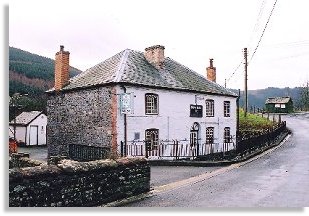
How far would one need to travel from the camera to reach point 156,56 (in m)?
19.1

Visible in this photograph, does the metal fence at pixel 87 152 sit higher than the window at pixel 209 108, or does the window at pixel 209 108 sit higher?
the window at pixel 209 108

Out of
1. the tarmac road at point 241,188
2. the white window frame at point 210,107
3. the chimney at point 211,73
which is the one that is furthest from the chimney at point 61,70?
the chimney at point 211,73

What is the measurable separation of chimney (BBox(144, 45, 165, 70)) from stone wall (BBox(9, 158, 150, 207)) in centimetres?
1159

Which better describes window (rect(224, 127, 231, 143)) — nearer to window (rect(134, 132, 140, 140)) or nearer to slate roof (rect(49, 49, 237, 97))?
slate roof (rect(49, 49, 237, 97))

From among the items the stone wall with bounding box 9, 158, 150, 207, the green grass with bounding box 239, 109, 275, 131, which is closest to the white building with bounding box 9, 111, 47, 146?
the green grass with bounding box 239, 109, 275, 131

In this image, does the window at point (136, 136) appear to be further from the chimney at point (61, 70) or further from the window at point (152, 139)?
the chimney at point (61, 70)

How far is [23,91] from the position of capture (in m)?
8.96

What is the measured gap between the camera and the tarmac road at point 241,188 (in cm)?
732

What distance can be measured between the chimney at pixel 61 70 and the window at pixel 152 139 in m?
5.45

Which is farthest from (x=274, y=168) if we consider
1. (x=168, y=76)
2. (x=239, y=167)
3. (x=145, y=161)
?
(x=168, y=76)

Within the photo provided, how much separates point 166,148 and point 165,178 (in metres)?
6.97

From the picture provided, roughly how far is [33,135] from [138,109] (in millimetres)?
14078

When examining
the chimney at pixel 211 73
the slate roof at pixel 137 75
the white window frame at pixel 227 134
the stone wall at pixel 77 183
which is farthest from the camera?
the chimney at pixel 211 73

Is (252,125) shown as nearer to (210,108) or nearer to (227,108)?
(227,108)
